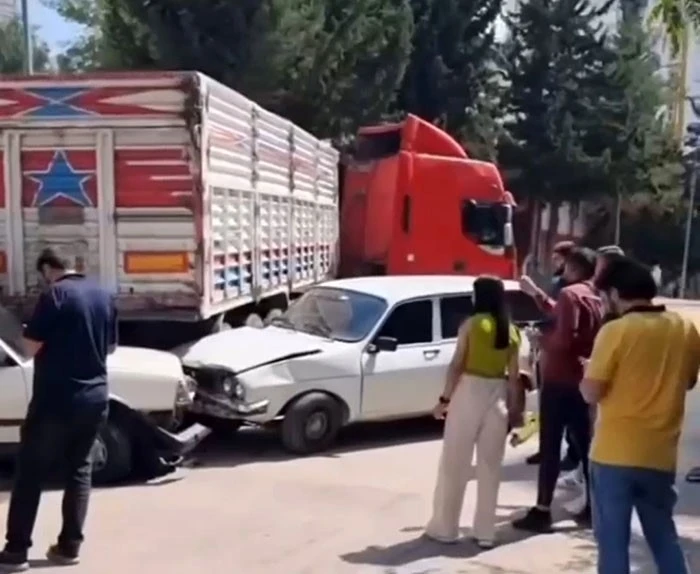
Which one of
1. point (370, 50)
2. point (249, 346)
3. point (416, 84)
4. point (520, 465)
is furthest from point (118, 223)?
point (416, 84)

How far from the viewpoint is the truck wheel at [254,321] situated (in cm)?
1222

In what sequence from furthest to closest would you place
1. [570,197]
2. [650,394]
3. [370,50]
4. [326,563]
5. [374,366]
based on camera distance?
1. [570,197]
2. [370,50]
3. [374,366]
4. [326,563]
5. [650,394]

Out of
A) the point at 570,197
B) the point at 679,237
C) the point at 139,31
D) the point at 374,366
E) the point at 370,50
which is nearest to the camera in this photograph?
the point at 374,366

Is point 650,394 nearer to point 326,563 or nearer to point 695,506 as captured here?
point 326,563

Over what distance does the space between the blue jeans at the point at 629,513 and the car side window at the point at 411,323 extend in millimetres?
5584

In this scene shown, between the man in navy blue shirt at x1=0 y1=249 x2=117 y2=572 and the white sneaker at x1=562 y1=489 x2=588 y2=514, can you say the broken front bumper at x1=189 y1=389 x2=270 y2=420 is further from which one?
the man in navy blue shirt at x1=0 y1=249 x2=117 y2=572

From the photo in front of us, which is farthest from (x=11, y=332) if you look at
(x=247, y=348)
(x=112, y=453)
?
(x=247, y=348)

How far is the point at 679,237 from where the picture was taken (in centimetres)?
4791

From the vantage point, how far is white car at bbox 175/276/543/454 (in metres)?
9.98

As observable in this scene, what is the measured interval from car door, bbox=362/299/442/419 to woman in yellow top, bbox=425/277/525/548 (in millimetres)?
3360

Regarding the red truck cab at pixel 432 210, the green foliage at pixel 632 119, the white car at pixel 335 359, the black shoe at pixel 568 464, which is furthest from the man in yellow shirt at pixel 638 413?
the green foliage at pixel 632 119

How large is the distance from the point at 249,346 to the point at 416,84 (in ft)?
90.3

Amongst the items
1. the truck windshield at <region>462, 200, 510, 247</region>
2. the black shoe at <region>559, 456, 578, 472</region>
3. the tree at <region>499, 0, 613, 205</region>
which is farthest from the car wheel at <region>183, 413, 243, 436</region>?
the tree at <region>499, 0, 613, 205</region>

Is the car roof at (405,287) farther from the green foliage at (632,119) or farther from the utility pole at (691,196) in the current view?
the utility pole at (691,196)
